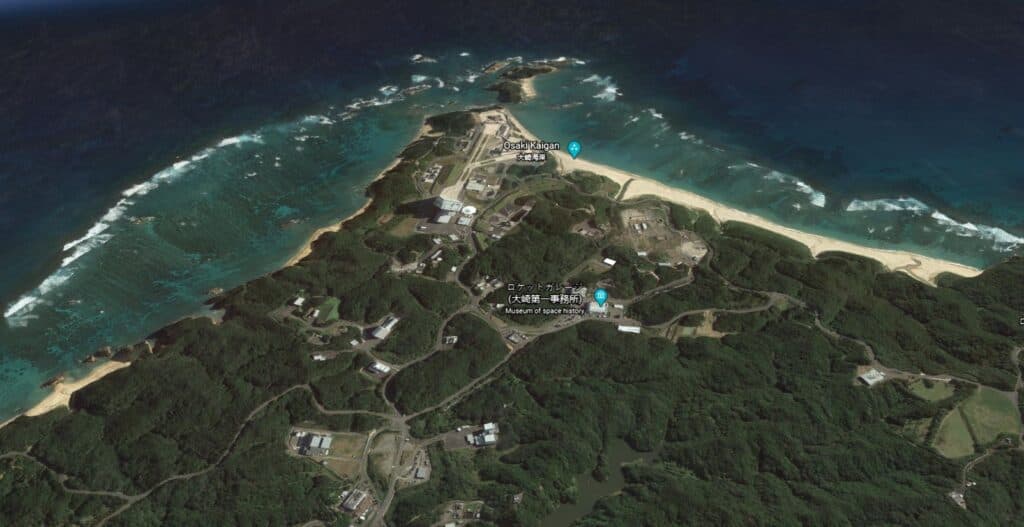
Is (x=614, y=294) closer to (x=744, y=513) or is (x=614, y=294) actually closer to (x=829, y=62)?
(x=744, y=513)

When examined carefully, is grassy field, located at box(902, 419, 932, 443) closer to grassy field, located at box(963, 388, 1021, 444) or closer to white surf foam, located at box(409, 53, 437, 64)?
grassy field, located at box(963, 388, 1021, 444)

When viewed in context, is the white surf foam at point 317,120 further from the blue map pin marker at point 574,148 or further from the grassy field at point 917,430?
the grassy field at point 917,430

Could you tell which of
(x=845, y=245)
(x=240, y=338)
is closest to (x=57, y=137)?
(x=240, y=338)

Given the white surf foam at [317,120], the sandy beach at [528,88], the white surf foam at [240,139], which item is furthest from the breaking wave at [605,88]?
the white surf foam at [240,139]

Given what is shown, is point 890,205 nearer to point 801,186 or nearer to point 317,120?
point 801,186

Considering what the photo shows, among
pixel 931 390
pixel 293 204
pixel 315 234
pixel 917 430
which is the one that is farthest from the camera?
pixel 293 204

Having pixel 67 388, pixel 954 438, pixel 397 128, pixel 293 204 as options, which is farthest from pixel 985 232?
pixel 67 388
